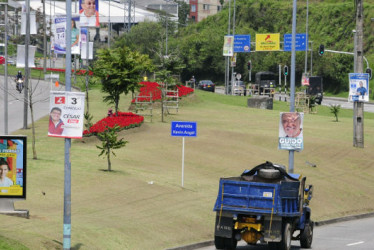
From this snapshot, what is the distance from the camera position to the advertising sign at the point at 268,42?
359 feet

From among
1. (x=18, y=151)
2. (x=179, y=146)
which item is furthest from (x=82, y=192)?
(x=179, y=146)

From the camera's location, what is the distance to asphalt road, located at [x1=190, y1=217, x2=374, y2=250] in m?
23.9

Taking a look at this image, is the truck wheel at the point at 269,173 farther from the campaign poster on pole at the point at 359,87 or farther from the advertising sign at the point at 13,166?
the campaign poster on pole at the point at 359,87

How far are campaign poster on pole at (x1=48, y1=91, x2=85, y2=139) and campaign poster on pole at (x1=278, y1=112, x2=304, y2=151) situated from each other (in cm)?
1394

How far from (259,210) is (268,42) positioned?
299 ft

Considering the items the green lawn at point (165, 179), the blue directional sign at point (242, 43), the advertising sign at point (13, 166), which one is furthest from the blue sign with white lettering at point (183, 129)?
the blue directional sign at point (242, 43)

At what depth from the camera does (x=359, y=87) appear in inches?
1761

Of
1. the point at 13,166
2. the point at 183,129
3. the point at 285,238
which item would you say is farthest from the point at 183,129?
the point at 285,238

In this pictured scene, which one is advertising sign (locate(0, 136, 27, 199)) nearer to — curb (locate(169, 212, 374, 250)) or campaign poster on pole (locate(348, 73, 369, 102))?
curb (locate(169, 212, 374, 250))

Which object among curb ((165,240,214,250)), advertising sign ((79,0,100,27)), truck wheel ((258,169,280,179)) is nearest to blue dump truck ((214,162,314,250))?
truck wheel ((258,169,280,179))

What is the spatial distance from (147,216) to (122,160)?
35.2 ft

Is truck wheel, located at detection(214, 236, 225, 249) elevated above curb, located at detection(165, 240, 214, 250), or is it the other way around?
truck wheel, located at detection(214, 236, 225, 249)

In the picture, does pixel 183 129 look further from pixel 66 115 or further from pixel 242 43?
pixel 242 43

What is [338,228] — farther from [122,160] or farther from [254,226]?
[122,160]
